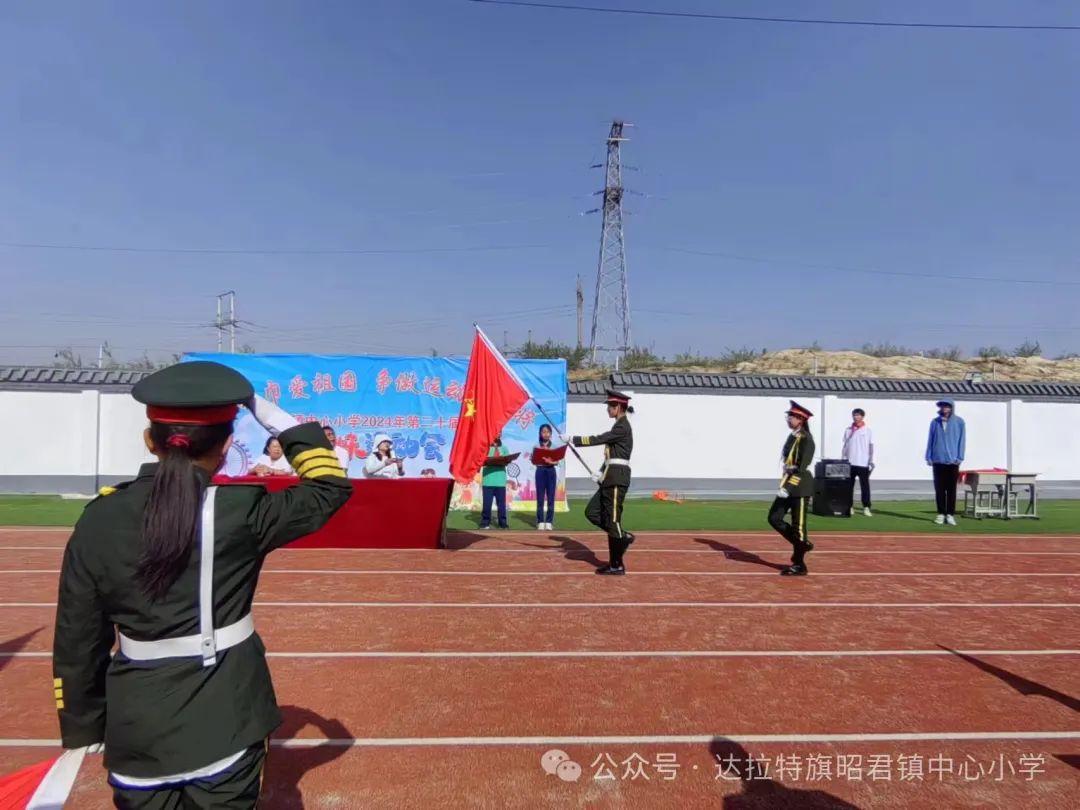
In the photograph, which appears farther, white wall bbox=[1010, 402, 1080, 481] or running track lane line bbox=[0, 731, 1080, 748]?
white wall bbox=[1010, 402, 1080, 481]

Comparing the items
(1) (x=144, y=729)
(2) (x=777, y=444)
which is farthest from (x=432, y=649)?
(2) (x=777, y=444)

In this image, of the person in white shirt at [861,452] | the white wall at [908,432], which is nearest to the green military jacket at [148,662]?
the person in white shirt at [861,452]

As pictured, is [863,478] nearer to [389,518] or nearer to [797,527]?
[797,527]

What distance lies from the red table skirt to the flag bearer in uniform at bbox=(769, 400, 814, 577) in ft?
13.2

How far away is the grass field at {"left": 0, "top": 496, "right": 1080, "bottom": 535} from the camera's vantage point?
484 inches

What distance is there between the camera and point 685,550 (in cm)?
1000

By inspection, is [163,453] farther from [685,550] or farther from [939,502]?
[939,502]

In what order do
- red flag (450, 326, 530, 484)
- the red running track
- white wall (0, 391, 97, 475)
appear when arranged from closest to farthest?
1. the red running track
2. red flag (450, 326, 530, 484)
3. white wall (0, 391, 97, 475)

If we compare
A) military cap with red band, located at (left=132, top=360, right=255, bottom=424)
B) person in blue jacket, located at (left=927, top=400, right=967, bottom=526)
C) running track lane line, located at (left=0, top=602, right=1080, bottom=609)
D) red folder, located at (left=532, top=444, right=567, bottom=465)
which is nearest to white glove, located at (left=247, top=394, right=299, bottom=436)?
military cap with red band, located at (left=132, top=360, right=255, bottom=424)

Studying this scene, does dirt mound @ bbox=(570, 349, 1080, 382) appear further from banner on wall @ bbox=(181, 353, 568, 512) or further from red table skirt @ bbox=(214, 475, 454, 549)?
red table skirt @ bbox=(214, 475, 454, 549)

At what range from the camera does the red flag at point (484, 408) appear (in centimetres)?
861

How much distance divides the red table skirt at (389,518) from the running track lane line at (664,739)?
18.6 ft

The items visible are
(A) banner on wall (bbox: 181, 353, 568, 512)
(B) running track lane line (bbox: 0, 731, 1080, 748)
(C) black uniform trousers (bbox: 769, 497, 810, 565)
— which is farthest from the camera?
(A) banner on wall (bbox: 181, 353, 568, 512)

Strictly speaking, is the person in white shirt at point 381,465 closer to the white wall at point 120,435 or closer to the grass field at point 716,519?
the grass field at point 716,519
